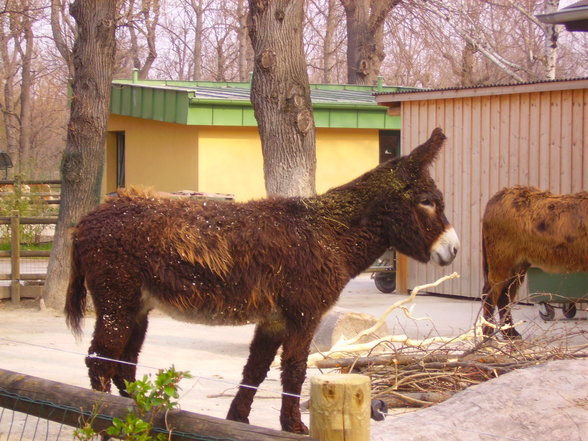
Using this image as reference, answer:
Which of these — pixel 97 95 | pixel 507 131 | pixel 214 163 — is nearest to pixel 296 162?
pixel 97 95

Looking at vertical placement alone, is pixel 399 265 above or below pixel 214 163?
below

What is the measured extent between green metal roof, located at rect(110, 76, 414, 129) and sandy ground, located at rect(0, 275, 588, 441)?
15.1ft

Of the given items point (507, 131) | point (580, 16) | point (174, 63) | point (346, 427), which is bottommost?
point (346, 427)

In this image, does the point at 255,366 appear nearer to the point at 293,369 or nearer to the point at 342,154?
the point at 293,369

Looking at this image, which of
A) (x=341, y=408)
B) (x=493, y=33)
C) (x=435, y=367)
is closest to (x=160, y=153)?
(x=435, y=367)

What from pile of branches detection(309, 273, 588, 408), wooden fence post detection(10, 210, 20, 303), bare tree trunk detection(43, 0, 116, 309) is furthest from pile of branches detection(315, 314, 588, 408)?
wooden fence post detection(10, 210, 20, 303)

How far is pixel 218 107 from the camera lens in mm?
15914

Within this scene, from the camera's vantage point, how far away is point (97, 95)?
12.0 m

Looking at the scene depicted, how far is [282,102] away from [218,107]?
250 inches

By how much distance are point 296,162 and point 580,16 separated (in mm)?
4032

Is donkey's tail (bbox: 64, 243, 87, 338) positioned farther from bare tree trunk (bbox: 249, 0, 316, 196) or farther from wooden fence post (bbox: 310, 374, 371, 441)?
A: bare tree trunk (bbox: 249, 0, 316, 196)

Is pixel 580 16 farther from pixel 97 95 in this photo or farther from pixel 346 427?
pixel 346 427

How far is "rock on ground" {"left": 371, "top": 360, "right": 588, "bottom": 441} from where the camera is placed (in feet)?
13.3

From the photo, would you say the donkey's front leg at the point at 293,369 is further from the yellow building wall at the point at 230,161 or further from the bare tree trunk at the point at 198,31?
the bare tree trunk at the point at 198,31
